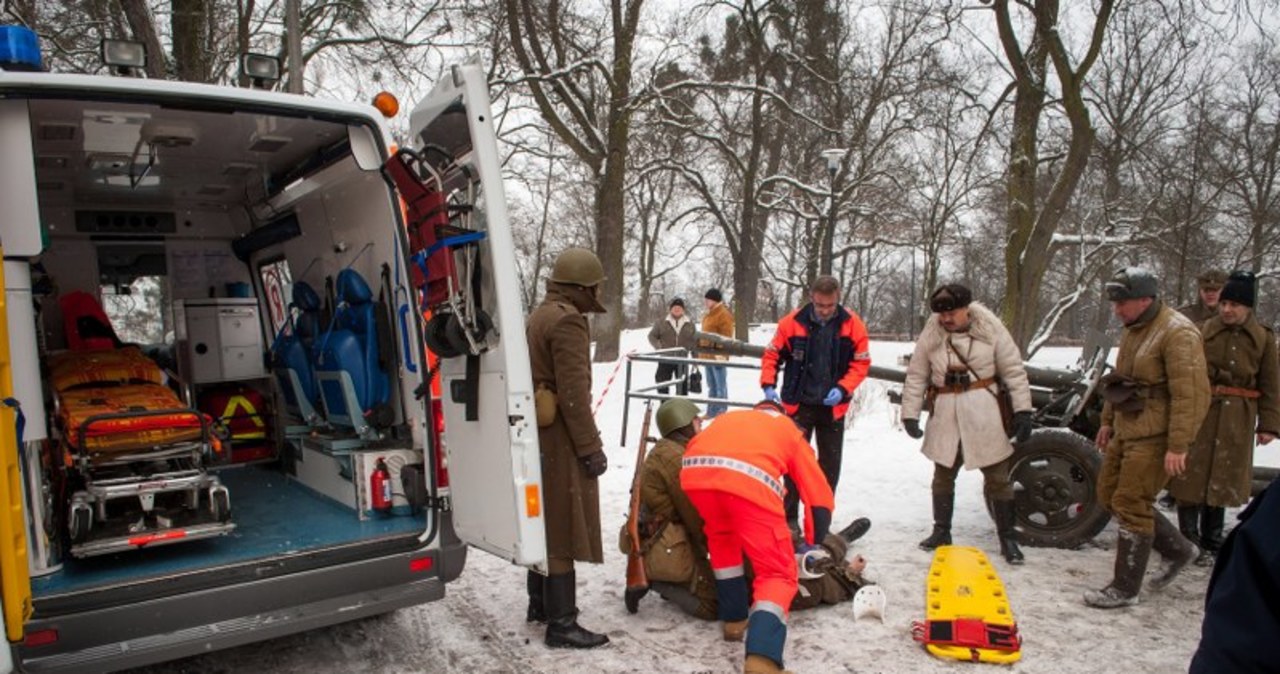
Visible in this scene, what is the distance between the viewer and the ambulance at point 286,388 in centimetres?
303

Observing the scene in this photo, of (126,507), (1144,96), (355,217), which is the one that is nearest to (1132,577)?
(355,217)

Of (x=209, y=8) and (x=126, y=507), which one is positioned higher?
(x=209, y=8)

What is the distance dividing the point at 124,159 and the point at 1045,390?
6483 mm

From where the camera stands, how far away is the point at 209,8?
12.5 metres

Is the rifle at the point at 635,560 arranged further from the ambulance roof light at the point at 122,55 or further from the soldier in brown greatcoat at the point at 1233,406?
the soldier in brown greatcoat at the point at 1233,406

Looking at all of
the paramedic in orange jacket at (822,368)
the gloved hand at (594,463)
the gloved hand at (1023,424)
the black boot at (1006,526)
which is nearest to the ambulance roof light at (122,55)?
the gloved hand at (594,463)

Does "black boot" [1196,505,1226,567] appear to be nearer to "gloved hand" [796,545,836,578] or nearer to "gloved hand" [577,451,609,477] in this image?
"gloved hand" [796,545,836,578]

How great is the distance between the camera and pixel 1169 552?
458cm

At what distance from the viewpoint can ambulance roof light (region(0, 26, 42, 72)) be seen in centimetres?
303

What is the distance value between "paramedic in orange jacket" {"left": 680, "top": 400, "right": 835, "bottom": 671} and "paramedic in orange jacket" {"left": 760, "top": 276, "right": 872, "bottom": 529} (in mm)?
1894

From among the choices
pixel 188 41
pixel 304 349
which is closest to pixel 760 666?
pixel 304 349

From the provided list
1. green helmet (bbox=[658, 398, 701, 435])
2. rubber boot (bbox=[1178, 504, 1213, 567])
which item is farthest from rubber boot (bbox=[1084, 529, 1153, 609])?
green helmet (bbox=[658, 398, 701, 435])

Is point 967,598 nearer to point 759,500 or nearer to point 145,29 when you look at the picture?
point 759,500

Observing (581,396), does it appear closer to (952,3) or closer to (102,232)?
(102,232)
